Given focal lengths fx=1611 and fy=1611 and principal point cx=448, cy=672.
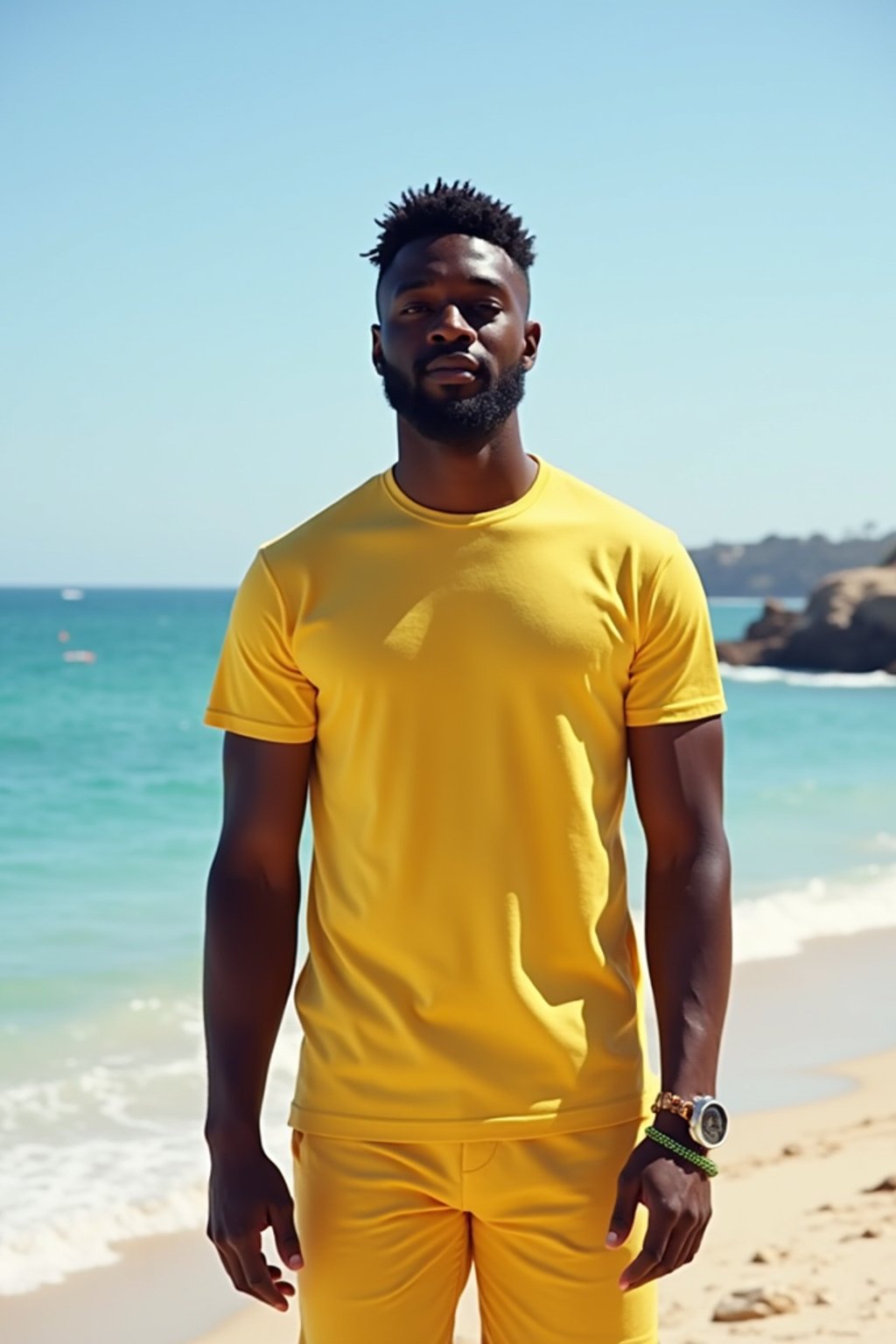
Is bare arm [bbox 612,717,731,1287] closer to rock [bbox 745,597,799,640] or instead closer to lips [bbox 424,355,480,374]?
lips [bbox 424,355,480,374]

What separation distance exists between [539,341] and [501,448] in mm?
232

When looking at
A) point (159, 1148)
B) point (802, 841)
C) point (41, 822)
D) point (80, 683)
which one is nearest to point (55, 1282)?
point (159, 1148)

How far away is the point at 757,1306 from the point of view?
442 centimetres

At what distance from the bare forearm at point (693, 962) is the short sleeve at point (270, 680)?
57cm

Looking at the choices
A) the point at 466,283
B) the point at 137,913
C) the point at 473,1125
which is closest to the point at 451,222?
the point at 466,283

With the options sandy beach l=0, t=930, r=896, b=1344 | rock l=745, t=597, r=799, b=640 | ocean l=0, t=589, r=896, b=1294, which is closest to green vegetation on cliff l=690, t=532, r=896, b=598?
rock l=745, t=597, r=799, b=640

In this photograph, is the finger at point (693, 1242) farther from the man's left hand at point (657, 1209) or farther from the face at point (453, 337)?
the face at point (453, 337)

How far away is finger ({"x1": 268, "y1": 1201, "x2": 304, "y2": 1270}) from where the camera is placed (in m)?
2.25

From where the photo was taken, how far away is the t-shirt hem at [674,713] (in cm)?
229

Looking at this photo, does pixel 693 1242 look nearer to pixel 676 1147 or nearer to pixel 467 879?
pixel 676 1147

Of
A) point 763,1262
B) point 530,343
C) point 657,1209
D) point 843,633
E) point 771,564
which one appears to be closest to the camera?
point 657,1209

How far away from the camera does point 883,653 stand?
1763 inches

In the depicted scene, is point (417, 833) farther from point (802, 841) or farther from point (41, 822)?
point (41, 822)

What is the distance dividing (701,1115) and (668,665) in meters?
0.62
